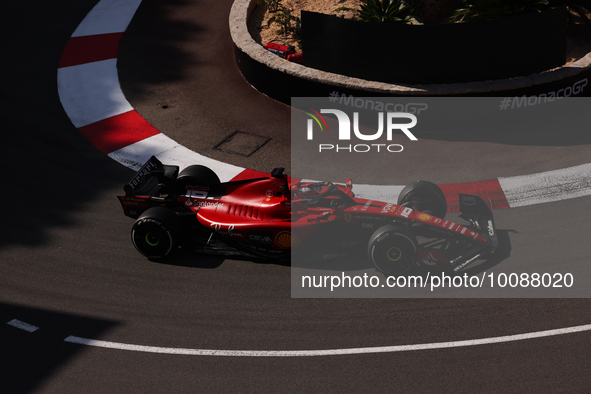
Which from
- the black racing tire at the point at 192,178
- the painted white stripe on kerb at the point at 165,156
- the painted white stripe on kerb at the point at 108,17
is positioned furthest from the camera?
the painted white stripe on kerb at the point at 108,17

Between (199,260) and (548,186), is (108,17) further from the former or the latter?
(548,186)

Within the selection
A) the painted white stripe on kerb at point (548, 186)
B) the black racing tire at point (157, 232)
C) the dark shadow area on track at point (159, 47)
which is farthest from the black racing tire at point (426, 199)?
the dark shadow area on track at point (159, 47)

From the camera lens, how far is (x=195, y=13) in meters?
14.4

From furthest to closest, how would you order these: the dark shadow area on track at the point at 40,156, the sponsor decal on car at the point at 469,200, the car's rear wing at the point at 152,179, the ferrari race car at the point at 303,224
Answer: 1. the dark shadow area on track at the point at 40,156
2. the car's rear wing at the point at 152,179
3. the sponsor decal on car at the point at 469,200
4. the ferrari race car at the point at 303,224

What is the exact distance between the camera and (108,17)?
1448cm

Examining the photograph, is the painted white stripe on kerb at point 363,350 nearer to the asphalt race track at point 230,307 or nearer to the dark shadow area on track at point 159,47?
the asphalt race track at point 230,307

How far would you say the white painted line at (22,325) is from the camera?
6695 millimetres

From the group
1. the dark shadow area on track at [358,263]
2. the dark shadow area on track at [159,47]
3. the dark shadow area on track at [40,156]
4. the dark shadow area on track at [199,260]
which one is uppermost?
the dark shadow area on track at [159,47]

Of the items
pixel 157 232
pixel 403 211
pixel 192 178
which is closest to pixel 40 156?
pixel 192 178

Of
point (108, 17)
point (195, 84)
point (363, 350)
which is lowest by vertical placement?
point (363, 350)

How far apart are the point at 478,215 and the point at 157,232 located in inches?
170

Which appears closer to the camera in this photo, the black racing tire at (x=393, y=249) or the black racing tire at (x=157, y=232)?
the black racing tire at (x=393, y=249)

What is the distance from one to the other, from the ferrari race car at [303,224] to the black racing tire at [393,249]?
0.01 metres

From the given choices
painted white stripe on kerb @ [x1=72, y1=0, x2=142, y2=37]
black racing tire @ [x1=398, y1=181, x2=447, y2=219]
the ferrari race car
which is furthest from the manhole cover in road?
painted white stripe on kerb @ [x1=72, y1=0, x2=142, y2=37]
